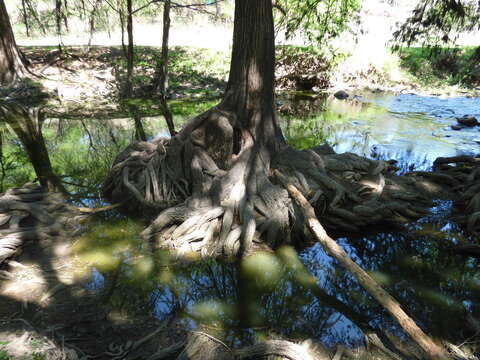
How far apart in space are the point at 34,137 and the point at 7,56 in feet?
20.9

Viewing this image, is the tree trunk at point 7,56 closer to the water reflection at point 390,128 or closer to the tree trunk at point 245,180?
the tree trunk at point 245,180

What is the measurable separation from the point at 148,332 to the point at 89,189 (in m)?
3.79

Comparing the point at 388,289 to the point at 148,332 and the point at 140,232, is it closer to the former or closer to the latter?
the point at 148,332

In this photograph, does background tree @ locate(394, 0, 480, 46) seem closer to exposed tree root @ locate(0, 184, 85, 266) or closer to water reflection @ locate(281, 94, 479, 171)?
water reflection @ locate(281, 94, 479, 171)

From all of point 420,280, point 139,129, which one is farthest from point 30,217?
point 139,129

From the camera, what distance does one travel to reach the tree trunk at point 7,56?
41.8 ft

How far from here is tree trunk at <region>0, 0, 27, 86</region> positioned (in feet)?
41.8

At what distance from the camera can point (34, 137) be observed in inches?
353

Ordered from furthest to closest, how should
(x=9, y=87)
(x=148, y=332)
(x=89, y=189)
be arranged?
(x=9, y=87) < (x=89, y=189) < (x=148, y=332)

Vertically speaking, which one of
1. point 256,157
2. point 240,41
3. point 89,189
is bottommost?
point 89,189

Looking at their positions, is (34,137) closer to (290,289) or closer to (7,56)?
(7,56)

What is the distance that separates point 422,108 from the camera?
45.9ft

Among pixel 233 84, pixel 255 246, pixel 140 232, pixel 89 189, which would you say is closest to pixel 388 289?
pixel 255 246

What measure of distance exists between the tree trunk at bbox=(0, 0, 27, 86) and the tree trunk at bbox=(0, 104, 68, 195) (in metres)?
1.82
